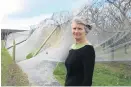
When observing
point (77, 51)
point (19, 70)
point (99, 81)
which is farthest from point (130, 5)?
point (77, 51)

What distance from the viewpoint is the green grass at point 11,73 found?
259cm

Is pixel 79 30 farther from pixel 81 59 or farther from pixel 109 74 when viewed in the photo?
pixel 109 74

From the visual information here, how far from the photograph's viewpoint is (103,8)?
267 cm

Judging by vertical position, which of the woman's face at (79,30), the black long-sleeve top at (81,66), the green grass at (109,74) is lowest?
the green grass at (109,74)

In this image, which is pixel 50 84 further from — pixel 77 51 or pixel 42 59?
pixel 77 51

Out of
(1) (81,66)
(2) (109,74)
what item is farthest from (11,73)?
(1) (81,66)

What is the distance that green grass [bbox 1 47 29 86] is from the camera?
102 inches

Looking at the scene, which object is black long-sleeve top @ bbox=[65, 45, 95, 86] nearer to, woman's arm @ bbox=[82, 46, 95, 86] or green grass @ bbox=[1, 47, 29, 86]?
woman's arm @ bbox=[82, 46, 95, 86]

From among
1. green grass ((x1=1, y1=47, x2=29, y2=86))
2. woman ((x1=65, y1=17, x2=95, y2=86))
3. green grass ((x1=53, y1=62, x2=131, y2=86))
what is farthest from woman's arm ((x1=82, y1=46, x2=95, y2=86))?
green grass ((x1=1, y1=47, x2=29, y2=86))

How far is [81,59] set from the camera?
3.31 feet

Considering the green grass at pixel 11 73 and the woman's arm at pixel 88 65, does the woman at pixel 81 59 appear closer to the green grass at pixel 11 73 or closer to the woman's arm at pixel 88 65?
the woman's arm at pixel 88 65

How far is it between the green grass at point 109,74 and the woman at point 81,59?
155 centimetres

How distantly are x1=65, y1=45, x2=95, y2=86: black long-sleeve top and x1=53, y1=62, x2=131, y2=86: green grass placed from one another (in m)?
1.55

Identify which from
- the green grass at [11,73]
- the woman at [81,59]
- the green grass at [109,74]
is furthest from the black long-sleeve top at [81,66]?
the green grass at [11,73]
